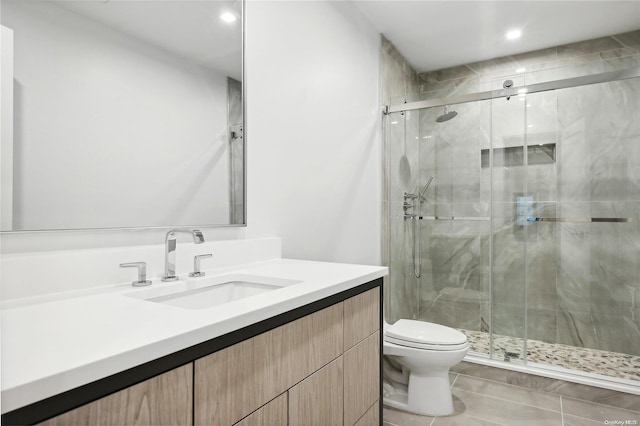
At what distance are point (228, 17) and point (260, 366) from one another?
141 centimetres

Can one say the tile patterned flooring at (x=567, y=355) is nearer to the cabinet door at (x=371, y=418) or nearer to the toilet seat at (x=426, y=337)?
the toilet seat at (x=426, y=337)

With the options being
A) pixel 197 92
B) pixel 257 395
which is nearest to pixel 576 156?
pixel 197 92

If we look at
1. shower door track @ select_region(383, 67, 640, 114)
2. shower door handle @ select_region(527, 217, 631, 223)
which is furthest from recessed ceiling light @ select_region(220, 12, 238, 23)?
shower door handle @ select_region(527, 217, 631, 223)

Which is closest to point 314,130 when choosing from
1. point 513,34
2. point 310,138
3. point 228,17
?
point 310,138

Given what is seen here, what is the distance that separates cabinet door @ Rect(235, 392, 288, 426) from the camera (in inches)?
34.1

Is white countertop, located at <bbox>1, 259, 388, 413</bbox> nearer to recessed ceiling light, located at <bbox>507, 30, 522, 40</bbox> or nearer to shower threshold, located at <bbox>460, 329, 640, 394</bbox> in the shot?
shower threshold, located at <bbox>460, 329, 640, 394</bbox>

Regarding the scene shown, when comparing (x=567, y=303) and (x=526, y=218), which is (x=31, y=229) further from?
(x=567, y=303)

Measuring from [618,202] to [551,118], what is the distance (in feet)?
2.23

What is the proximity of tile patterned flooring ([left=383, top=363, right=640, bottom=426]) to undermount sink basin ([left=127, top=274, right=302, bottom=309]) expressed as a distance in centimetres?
120

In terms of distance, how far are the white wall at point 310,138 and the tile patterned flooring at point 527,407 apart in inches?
40.3

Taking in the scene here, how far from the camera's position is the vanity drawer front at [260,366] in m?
0.77

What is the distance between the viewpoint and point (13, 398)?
0.49m

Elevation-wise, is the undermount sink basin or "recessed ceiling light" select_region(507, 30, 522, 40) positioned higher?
"recessed ceiling light" select_region(507, 30, 522, 40)

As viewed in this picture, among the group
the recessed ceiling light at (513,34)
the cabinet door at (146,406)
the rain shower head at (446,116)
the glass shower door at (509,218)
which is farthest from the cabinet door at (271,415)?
the recessed ceiling light at (513,34)
